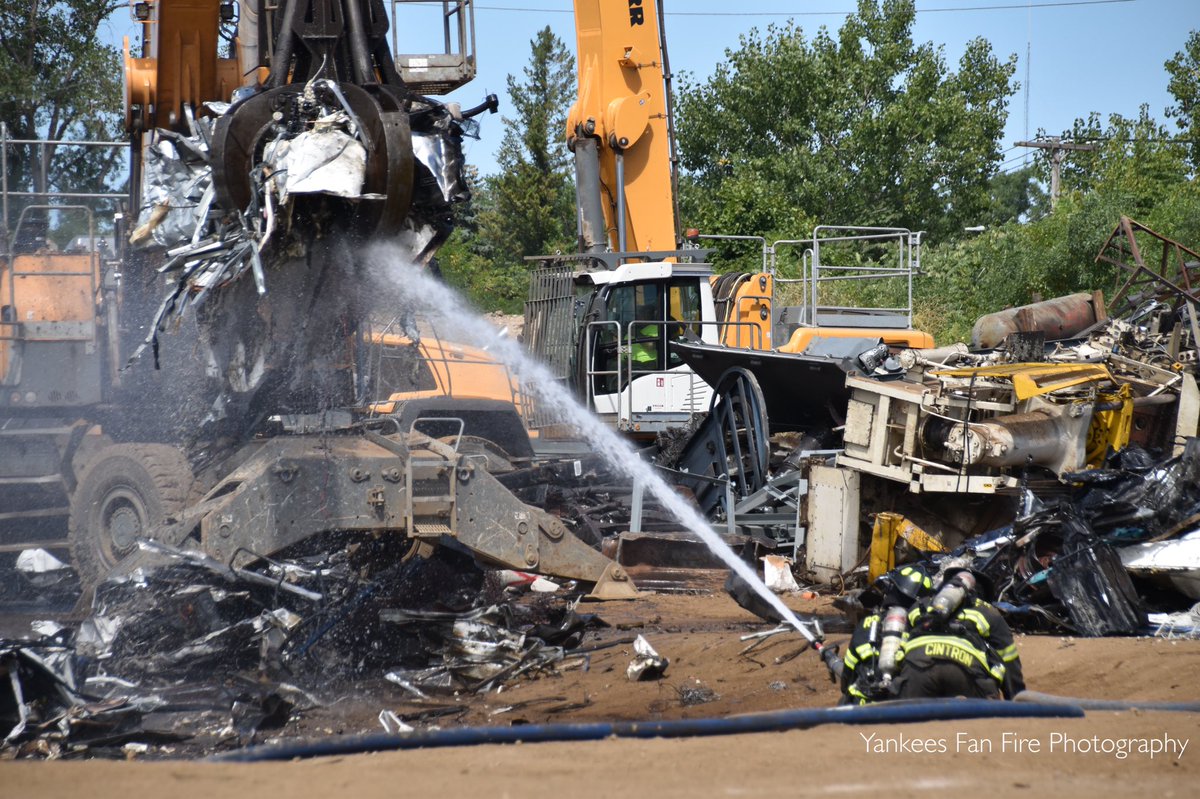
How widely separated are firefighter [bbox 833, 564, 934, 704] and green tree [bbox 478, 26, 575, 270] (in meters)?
31.8

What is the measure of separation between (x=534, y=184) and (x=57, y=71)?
60.4 feet

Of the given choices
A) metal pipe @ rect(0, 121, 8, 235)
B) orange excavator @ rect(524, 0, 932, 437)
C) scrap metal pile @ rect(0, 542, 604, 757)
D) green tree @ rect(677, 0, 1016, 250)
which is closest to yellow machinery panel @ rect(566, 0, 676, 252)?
orange excavator @ rect(524, 0, 932, 437)

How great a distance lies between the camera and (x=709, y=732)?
15.7 ft

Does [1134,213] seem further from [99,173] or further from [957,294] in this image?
[99,173]

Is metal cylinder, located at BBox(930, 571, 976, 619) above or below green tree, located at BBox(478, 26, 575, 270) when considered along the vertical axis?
below

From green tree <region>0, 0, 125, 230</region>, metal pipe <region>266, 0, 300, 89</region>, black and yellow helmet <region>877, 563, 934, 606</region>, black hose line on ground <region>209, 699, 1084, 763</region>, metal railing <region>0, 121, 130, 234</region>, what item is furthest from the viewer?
green tree <region>0, 0, 125, 230</region>

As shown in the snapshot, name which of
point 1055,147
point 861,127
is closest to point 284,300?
point 861,127

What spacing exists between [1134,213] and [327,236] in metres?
20.6

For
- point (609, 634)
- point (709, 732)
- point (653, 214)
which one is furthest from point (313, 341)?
point (653, 214)

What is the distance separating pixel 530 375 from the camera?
12.0m

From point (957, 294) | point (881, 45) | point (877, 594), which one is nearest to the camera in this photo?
point (877, 594)

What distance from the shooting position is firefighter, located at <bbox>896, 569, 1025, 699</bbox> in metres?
5.29

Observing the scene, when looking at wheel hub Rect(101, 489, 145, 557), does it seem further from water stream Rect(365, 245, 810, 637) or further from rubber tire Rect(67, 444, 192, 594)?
water stream Rect(365, 245, 810, 637)

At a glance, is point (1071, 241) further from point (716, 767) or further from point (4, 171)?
point (716, 767)
